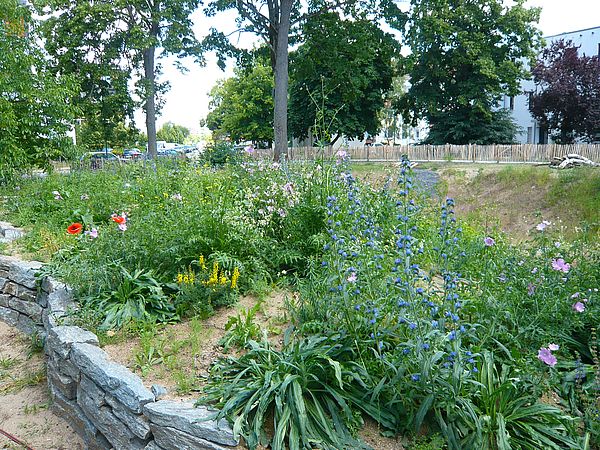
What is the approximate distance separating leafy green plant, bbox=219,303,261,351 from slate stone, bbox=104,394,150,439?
28.7 inches

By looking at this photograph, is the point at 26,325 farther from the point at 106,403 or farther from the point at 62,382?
the point at 106,403

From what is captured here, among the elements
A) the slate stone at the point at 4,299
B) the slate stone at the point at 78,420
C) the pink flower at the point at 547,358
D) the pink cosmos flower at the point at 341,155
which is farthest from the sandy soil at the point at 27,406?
the pink cosmos flower at the point at 341,155

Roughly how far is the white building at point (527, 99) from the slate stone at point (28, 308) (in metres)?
27.8

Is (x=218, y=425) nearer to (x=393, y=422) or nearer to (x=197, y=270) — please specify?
(x=393, y=422)

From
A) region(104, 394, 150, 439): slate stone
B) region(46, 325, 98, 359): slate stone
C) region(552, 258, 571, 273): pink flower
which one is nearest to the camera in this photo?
region(104, 394, 150, 439): slate stone

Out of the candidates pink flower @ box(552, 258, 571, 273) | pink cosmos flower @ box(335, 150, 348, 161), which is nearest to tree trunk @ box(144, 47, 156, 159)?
pink cosmos flower @ box(335, 150, 348, 161)

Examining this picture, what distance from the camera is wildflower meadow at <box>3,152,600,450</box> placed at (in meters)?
2.63

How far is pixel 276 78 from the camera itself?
1708cm

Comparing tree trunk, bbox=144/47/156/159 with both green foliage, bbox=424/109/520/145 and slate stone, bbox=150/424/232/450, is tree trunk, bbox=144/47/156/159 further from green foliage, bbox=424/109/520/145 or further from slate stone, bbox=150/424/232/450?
slate stone, bbox=150/424/232/450

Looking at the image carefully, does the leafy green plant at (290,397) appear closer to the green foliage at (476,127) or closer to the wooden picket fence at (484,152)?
the wooden picket fence at (484,152)

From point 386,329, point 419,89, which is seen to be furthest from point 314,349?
point 419,89

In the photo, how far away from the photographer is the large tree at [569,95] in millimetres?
24375

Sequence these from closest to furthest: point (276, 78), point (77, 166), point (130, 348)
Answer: point (130, 348)
point (77, 166)
point (276, 78)

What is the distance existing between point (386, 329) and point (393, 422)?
494 millimetres
